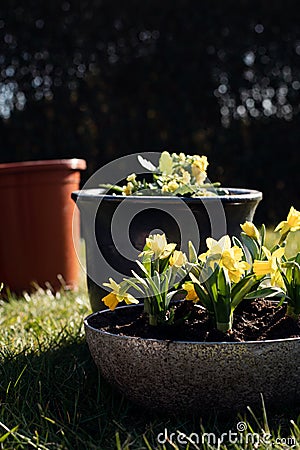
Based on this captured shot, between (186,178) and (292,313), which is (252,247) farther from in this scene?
(186,178)

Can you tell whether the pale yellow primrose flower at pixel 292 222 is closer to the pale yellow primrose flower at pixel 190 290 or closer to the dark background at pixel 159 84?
the pale yellow primrose flower at pixel 190 290

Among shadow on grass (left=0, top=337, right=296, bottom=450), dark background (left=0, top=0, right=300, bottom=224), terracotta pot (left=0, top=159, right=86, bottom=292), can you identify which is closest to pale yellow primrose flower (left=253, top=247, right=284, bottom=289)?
shadow on grass (left=0, top=337, right=296, bottom=450)

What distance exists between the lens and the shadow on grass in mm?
1740

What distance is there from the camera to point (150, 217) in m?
2.41

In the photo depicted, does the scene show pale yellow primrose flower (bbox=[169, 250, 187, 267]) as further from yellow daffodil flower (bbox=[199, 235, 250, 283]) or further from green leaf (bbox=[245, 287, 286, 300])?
green leaf (bbox=[245, 287, 286, 300])

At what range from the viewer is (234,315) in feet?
6.50

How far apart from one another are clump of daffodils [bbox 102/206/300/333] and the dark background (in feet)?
11.3

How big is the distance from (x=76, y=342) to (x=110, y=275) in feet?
0.86

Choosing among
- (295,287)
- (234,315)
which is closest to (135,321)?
(234,315)

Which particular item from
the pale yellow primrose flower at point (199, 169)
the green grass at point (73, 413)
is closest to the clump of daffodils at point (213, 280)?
the green grass at point (73, 413)
